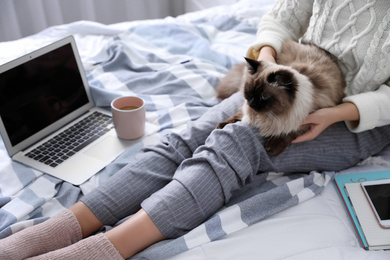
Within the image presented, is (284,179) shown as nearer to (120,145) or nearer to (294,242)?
(294,242)

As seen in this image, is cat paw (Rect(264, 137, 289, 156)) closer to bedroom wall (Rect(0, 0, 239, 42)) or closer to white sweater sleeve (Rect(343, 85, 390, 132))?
white sweater sleeve (Rect(343, 85, 390, 132))

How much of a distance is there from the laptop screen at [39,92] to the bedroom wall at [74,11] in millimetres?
1272

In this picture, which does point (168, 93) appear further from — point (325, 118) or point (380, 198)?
point (380, 198)

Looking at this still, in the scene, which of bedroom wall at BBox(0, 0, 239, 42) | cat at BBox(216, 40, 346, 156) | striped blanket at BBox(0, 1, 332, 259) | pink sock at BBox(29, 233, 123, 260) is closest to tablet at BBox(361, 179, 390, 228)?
striped blanket at BBox(0, 1, 332, 259)

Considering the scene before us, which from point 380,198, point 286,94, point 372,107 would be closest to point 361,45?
point 372,107

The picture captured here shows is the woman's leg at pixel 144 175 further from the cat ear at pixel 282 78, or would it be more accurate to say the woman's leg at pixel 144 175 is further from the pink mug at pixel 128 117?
the cat ear at pixel 282 78

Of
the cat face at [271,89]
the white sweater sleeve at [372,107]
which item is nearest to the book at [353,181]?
the white sweater sleeve at [372,107]

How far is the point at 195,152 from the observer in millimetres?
1003

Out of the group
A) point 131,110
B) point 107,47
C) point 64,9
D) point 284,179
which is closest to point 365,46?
point 284,179

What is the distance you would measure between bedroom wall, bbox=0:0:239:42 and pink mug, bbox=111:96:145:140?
145 cm

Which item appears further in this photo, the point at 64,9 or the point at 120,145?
the point at 64,9

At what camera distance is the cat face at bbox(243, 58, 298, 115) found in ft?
3.11

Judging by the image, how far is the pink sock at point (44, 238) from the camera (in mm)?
819

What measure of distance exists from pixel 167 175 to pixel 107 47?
2.92 ft
